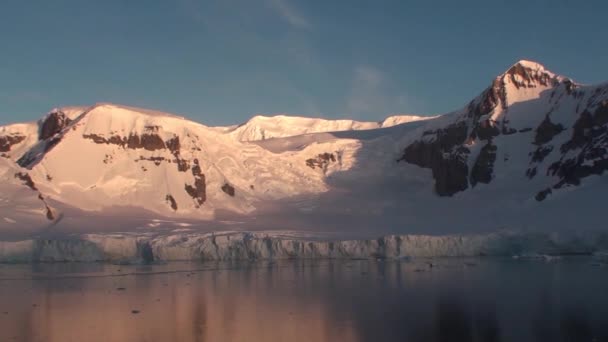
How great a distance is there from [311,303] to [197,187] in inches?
1852

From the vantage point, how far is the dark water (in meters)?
23.7

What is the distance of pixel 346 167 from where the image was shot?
284 ft

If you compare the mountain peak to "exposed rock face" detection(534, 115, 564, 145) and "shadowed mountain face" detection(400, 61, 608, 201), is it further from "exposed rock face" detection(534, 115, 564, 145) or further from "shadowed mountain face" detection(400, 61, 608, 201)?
"exposed rock face" detection(534, 115, 564, 145)

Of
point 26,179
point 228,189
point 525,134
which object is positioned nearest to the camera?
point 26,179

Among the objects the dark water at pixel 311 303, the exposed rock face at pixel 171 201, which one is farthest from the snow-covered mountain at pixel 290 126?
the dark water at pixel 311 303

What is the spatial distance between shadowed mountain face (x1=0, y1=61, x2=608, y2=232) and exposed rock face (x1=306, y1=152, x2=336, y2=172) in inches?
5.1

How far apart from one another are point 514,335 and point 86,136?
58.8 metres

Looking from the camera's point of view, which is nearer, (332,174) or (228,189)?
(228,189)

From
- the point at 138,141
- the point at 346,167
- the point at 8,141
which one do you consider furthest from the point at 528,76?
the point at 8,141

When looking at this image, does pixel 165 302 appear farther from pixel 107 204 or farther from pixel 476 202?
pixel 476 202

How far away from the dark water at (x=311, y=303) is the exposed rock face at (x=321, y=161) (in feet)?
130

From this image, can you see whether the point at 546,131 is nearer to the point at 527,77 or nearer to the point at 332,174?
the point at 527,77

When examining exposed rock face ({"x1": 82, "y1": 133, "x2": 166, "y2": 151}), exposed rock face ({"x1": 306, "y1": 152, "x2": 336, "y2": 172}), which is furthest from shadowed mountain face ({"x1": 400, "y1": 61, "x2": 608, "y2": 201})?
exposed rock face ({"x1": 82, "y1": 133, "x2": 166, "y2": 151})

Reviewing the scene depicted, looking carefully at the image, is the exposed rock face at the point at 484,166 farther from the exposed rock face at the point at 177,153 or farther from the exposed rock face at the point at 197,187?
the exposed rock face at the point at 177,153
